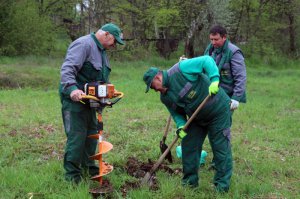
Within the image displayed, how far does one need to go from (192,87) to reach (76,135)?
1.49m

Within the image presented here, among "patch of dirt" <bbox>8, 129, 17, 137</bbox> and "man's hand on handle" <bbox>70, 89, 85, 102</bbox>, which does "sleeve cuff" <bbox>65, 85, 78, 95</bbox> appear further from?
"patch of dirt" <bbox>8, 129, 17, 137</bbox>

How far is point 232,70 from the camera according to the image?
6.09 metres

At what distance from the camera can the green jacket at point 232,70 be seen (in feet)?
19.7

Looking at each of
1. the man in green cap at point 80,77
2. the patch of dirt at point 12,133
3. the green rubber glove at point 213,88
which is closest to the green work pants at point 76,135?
Result: the man in green cap at point 80,77

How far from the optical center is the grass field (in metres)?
5.25

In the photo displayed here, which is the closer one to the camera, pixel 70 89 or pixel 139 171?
pixel 70 89

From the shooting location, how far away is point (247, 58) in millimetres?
26469

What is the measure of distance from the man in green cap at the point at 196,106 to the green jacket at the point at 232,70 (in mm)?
784

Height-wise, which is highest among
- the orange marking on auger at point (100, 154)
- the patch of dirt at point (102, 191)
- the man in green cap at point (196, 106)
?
the man in green cap at point (196, 106)

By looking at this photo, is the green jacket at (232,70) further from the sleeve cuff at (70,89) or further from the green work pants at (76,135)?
the sleeve cuff at (70,89)

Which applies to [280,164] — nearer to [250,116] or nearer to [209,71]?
[209,71]

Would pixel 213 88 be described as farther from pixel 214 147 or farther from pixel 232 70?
pixel 232 70

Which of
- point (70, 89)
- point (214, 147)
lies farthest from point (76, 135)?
point (214, 147)

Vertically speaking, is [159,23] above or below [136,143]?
above
